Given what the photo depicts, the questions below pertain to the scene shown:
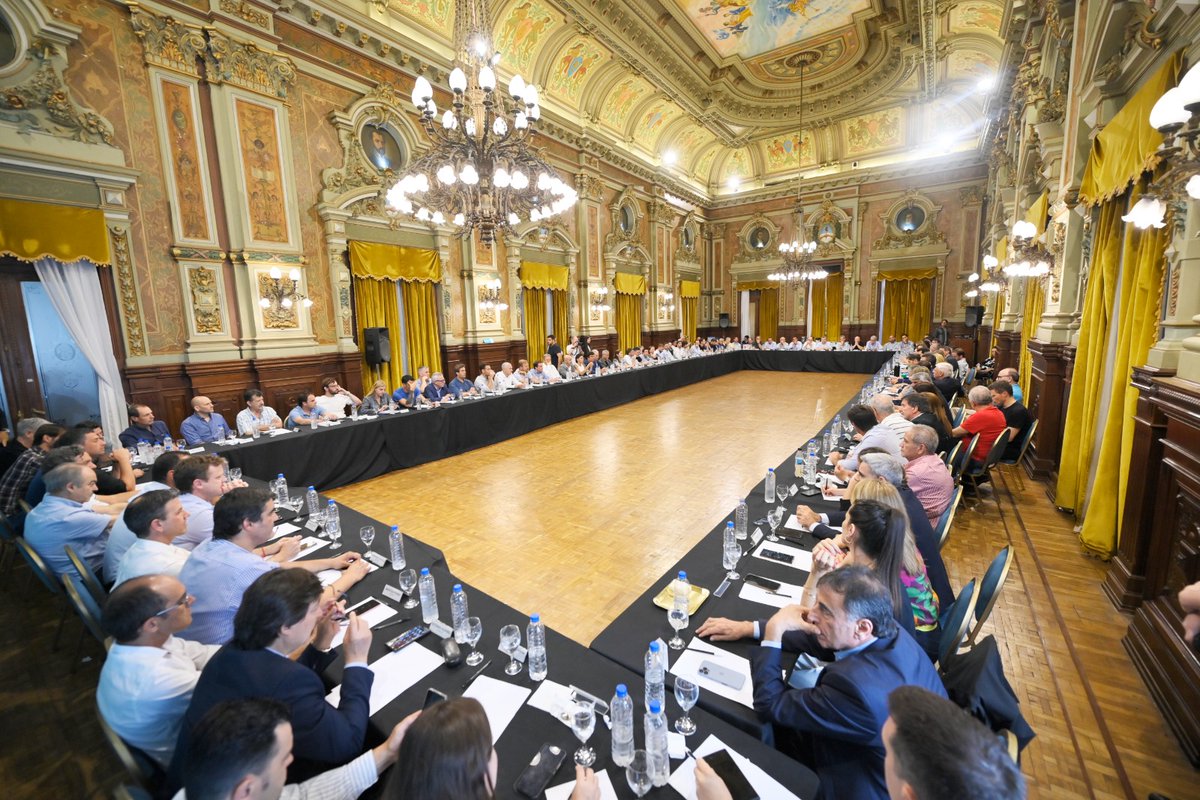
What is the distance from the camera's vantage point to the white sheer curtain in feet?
17.9

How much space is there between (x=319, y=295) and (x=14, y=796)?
6.91m

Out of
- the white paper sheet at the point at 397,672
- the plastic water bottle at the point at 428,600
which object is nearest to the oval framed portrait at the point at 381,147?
the plastic water bottle at the point at 428,600

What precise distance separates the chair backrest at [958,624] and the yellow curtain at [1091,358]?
3242 mm

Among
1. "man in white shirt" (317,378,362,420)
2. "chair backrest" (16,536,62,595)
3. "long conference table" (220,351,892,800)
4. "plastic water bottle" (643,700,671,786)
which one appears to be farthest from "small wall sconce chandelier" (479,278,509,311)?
"plastic water bottle" (643,700,671,786)

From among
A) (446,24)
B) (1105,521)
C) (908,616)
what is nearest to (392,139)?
(446,24)

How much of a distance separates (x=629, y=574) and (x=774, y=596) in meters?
1.73

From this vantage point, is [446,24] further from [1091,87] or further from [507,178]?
[1091,87]

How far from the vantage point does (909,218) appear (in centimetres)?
1552

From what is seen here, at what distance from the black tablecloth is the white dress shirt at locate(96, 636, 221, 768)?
360 centimetres

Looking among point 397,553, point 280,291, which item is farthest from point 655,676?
point 280,291

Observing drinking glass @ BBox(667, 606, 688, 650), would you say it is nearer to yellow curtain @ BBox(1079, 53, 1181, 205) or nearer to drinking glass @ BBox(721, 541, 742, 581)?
drinking glass @ BBox(721, 541, 742, 581)

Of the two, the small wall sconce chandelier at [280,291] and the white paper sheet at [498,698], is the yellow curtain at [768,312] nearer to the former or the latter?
the small wall sconce chandelier at [280,291]

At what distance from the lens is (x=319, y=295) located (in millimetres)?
7781

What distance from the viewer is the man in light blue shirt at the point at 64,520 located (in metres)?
2.77
